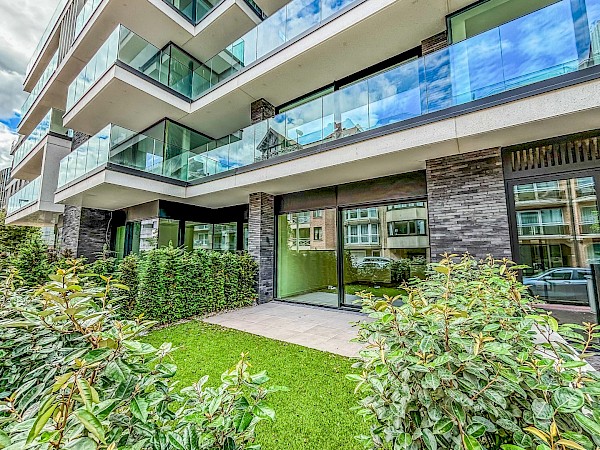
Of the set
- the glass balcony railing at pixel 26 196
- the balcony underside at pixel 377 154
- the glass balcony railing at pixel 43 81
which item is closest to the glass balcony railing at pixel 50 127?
the glass balcony railing at pixel 43 81

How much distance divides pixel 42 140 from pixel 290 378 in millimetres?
18108

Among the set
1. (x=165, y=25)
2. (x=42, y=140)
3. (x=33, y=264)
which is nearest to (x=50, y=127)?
(x=42, y=140)

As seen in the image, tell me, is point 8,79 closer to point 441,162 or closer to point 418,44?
point 418,44

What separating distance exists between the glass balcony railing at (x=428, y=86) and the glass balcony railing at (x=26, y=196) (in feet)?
28.3

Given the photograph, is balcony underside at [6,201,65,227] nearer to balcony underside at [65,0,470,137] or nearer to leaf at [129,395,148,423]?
balcony underside at [65,0,470,137]

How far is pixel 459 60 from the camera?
559cm

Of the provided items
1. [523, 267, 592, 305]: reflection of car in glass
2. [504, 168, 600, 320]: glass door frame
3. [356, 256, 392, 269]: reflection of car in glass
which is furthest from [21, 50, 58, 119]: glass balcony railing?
[523, 267, 592, 305]: reflection of car in glass

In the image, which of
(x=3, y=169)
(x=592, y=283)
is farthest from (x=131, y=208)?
(x=3, y=169)

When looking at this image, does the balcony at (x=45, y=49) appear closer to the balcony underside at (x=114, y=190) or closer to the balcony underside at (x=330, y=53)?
the balcony underside at (x=114, y=190)

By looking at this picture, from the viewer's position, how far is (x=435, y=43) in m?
6.77

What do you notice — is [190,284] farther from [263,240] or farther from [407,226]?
[407,226]

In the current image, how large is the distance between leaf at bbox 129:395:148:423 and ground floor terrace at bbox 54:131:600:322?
262cm

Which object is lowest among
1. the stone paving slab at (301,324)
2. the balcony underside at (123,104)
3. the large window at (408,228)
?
the stone paving slab at (301,324)

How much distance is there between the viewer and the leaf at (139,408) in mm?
947
